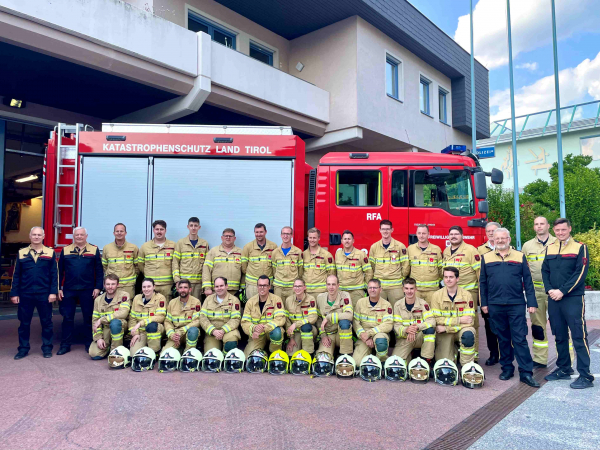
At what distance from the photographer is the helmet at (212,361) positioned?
17.4ft

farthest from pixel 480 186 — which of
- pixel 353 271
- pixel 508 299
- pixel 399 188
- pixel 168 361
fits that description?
pixel 168 361

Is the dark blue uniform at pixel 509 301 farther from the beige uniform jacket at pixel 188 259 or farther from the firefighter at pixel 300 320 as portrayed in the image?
the beige uniform jacket at pixel 188 259

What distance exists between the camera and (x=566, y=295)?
4969mm

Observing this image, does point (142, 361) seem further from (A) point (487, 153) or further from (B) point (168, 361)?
(A) point (487, 153)

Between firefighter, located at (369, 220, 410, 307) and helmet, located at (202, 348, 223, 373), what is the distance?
230 cm

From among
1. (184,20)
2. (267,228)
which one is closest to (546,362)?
(267,228)

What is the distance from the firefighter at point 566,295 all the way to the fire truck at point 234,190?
1.61m

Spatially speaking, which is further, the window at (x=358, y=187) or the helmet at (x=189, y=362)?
the window at (x=358, y=187)

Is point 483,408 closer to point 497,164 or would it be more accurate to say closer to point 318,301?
point 318,301

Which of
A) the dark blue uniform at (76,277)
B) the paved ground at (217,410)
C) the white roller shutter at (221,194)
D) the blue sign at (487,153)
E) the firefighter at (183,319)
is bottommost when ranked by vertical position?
the paved ground at (217,410)

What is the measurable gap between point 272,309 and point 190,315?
1.09 metres

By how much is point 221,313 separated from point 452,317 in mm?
2852

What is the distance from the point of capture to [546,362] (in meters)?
5.45

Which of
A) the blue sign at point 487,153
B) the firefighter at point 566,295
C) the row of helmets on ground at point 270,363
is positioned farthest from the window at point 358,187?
the blue sign at point 487,153
